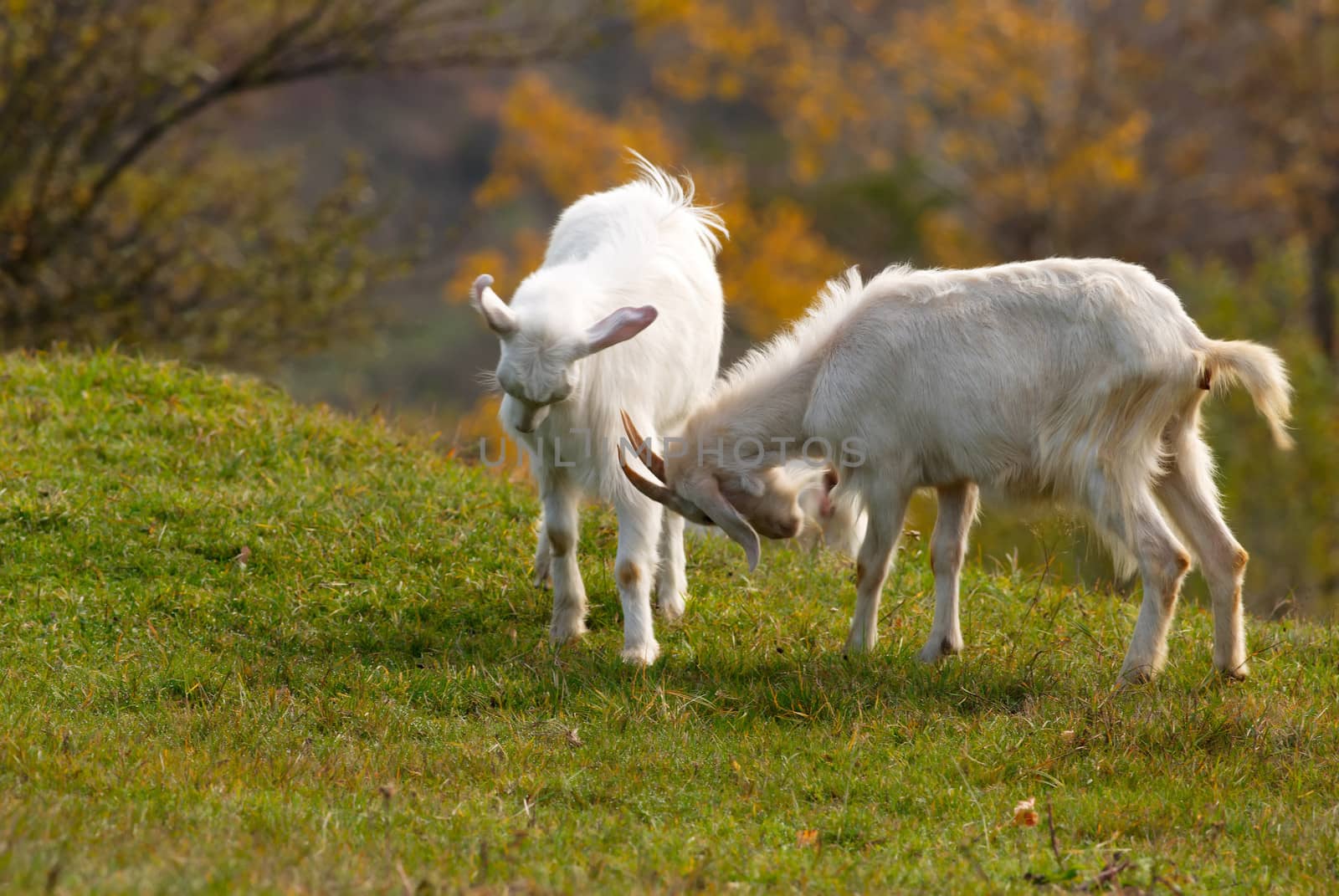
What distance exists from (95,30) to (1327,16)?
17958 millimetres

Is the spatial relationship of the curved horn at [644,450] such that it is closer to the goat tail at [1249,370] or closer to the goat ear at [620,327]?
the goat ear at [620,327]

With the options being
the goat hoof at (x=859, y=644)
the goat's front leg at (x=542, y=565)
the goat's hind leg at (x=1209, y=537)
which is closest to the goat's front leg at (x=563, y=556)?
the goat's front leg at (x=542, y=565)

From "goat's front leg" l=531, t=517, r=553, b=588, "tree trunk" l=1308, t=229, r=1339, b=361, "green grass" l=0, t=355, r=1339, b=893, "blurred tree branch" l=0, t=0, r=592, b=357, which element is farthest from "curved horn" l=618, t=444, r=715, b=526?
"tree trunk" l=1308, t=229, r=1339, b=361

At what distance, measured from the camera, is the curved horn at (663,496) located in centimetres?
618

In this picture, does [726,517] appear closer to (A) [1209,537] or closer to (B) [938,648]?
(B) [938,648]

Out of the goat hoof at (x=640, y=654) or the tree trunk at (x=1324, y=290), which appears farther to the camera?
the tree trunk at (x=1324, y=290)

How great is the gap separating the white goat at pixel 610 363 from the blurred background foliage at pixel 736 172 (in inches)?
37.4

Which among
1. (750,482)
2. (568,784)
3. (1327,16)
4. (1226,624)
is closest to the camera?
(568,784)

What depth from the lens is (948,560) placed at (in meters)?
6.47

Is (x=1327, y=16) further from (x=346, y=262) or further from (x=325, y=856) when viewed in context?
(x=325, y=856)

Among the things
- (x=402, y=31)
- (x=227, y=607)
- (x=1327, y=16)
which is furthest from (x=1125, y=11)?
(x=227, y=607)

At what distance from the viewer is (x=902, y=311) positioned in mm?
6320

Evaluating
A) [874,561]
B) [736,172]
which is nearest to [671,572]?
[874,561]

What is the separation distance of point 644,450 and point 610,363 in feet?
1.36
